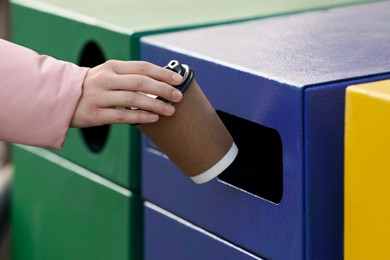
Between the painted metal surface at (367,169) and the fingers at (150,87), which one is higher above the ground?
the fingers at (150,87)

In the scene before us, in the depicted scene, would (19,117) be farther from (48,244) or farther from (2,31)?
(2,31)

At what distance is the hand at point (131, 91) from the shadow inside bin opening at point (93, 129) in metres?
0.58

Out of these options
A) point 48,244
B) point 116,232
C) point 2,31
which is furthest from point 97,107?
point 2,31

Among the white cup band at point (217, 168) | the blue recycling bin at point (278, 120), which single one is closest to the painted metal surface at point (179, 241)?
the blue recycling bin at point (278, 120)

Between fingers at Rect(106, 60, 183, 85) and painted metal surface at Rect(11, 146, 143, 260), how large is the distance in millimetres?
459

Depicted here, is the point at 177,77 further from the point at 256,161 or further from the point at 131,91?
the point at 256,161

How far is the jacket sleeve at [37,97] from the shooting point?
49.9 inches

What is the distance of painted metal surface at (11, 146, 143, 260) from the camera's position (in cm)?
167

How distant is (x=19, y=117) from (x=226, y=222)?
1.04ft

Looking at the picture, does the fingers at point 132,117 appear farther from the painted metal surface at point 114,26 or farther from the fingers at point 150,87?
the painted metal surface at point 114,26

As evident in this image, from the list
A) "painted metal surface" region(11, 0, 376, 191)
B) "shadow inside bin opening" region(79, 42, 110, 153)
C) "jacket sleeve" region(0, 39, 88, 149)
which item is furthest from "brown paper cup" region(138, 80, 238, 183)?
"shadow inside bin opening" region(79, 42, 110, 153)

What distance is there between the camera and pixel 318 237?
1230 mm

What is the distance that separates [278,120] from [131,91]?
0.19m

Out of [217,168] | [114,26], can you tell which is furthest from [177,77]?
[114,26]
